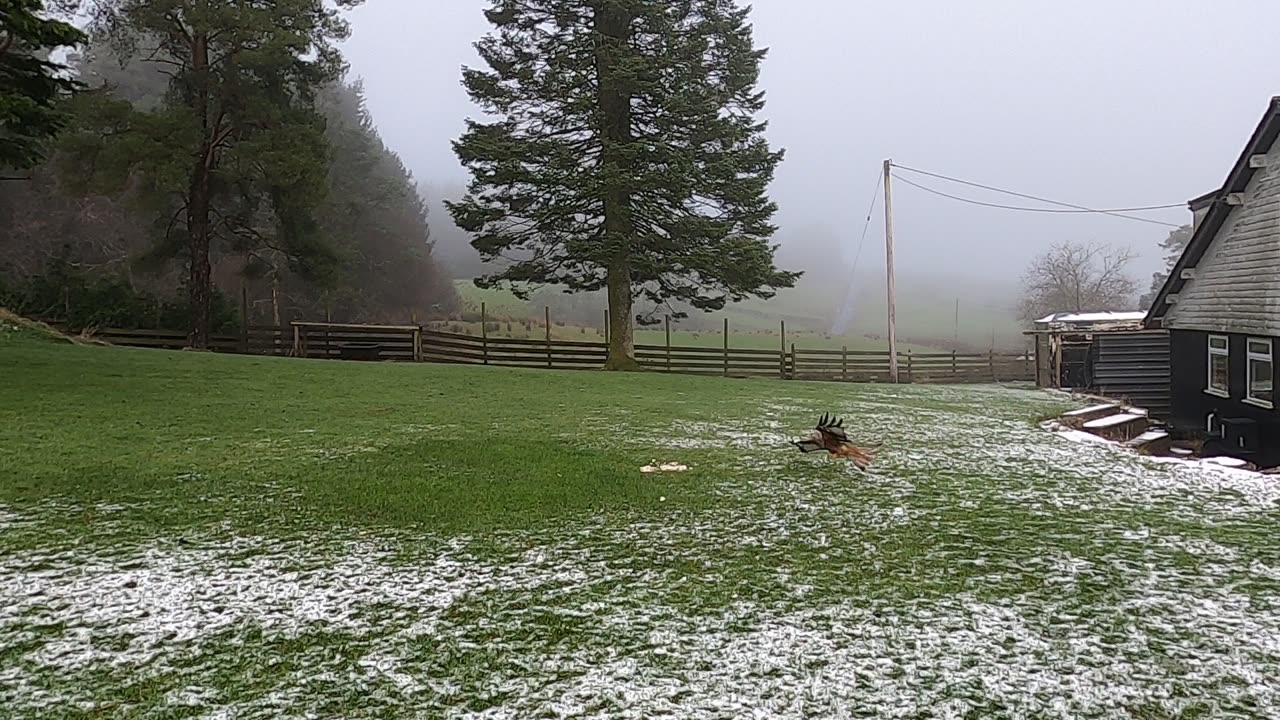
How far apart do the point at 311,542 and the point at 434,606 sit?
1319 millimetres

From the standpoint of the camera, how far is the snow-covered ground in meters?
2.66

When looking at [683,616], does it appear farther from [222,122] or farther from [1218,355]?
[222,122]

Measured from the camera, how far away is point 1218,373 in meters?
14.6

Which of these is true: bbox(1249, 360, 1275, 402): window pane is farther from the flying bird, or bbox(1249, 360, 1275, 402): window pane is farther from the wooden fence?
the wooden fence

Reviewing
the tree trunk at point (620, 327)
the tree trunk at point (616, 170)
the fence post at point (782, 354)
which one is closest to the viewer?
the tree trunk at point (616, 170)

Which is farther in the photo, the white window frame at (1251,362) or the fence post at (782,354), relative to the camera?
the fence post at (782,354)

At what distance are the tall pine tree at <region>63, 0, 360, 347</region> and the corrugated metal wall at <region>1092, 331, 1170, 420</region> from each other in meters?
21.2

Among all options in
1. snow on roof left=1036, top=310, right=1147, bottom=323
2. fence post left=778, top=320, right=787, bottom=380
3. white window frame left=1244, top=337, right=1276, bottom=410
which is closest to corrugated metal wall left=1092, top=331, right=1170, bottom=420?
snow on roof left=1036, top=310, right=1147, bottom=323

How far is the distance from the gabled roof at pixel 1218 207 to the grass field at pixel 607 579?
8.34m

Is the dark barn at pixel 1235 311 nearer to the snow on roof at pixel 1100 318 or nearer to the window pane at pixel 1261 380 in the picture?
the window pane at pixel 1261 380

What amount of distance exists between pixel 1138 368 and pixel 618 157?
1443 cm

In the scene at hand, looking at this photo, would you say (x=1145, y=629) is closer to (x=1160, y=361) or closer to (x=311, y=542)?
(x=311, y=542)

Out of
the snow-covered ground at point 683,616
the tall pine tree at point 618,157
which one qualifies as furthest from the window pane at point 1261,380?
the tall pine tree at point 618,157

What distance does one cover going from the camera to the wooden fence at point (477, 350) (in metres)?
22.4
